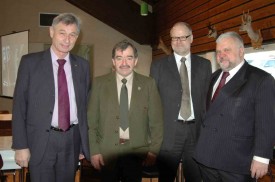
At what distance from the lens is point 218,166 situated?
215 centimetres

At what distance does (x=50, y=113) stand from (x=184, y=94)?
1147 millimetres

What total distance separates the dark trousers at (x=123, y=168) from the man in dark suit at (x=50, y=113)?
9.9 inches

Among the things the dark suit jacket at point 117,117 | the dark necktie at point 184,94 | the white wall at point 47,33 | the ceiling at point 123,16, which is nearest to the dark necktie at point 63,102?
the dark suit jacket at point 117,117

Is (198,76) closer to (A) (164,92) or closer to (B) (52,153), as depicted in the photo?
(A) (164,92)

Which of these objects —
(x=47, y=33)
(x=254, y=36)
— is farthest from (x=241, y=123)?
(x=47, y=33)

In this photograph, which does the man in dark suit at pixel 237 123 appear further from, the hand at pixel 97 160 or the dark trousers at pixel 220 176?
the hand at pixel 97 160

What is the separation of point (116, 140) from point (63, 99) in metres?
0.49

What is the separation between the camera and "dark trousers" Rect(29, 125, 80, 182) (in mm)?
2094

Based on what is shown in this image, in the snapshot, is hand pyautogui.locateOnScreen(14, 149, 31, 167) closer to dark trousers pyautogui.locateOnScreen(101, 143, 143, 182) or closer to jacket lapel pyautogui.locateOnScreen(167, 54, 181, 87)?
dark trousers pyautogui.locateOnScreen(101, 143, 143, 182)

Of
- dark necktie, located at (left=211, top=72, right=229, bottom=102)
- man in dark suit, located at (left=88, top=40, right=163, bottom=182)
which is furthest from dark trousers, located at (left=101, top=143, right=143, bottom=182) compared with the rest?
dark necktie, located at (left=211, top=72, right=229, bottom=102)

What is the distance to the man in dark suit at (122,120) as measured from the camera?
2.24 metres

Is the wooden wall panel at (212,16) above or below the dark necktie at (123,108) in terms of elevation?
above

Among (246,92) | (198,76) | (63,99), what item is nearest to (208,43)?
(198,76)

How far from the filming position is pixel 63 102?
83.7 inches
